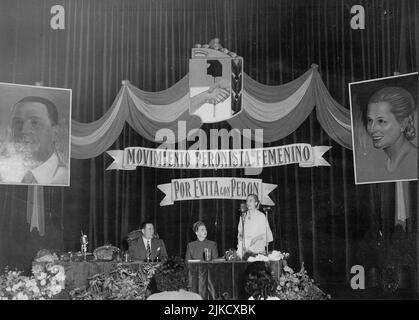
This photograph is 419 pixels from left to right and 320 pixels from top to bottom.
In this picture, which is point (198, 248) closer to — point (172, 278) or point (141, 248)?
point (141, 248)

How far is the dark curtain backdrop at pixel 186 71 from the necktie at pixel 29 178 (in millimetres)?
179

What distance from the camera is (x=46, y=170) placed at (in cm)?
789

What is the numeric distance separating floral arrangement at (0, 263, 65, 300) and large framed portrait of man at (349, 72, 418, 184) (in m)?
4.29

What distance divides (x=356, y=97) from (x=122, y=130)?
11.2 feet

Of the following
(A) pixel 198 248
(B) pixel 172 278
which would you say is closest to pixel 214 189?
(A) pixel 198 248

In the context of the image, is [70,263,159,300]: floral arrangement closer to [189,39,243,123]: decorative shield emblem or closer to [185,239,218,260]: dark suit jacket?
[185,239,218,260]: dark suit jacket

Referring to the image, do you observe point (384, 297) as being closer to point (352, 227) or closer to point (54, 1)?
point (352, 227)

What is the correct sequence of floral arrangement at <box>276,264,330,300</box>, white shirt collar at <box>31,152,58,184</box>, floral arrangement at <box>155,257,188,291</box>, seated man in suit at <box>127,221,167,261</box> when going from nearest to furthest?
floral arrangement at <box>155,257,188,291</box> → floral arrangement at <box>276,264,330,300</box> → seated man in suit at <box>127,221,167,261</box> → white shirt collar at <box>31,152,58,184</box>

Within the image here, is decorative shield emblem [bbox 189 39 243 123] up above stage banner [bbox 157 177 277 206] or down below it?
above

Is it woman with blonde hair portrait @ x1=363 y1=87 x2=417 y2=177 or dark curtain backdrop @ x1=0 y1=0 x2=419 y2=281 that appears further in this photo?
dark curtain backdrop @ x1=0 y1=0 x2=419 y2=281

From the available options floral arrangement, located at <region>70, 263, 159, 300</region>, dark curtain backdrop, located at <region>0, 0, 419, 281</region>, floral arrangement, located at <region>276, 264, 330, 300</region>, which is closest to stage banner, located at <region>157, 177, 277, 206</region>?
dark curtain backdrop, located at <region>0, 0, 419, 281</region>

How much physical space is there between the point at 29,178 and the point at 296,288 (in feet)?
12.9

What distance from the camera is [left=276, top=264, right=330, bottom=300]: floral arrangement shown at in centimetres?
664

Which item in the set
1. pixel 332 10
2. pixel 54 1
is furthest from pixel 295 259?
pixel 54 1
